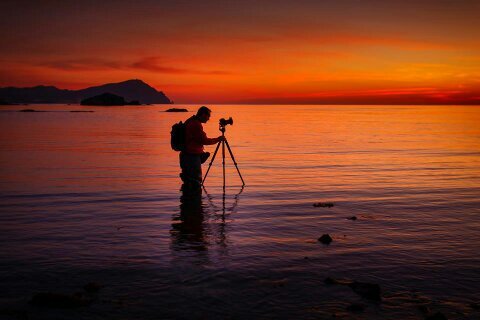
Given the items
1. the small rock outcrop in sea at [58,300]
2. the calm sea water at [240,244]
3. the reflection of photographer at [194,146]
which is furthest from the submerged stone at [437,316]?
the reflection of photographer at [194,146]

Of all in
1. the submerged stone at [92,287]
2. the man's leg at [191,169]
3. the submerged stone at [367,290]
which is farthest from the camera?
the man's leg at [191,169]

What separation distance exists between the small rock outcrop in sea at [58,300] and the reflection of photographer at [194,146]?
886 centimetres

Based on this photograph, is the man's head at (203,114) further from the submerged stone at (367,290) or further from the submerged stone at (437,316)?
the submerged stone at (437,316)

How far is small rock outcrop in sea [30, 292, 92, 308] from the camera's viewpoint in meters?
6.09

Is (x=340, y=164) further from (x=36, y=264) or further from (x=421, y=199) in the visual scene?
(x=36, y=264)

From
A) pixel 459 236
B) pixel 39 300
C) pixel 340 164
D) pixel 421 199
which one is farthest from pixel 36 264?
pixel 340 164

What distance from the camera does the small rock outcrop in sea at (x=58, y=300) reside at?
6.09 metres

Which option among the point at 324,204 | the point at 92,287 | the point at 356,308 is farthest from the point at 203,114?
the point at 356,308

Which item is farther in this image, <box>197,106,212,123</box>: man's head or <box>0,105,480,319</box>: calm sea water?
<box>197,106,212,123</box>: man's head

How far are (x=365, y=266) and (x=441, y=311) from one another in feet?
6.08

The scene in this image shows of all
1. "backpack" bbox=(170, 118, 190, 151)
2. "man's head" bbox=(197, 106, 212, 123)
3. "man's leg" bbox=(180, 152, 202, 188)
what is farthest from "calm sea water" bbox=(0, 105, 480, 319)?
"man's head" bbox=(197, 106, 212, 123)

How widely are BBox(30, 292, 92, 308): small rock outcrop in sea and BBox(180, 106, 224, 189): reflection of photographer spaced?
29.1ft

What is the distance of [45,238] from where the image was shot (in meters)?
9.62

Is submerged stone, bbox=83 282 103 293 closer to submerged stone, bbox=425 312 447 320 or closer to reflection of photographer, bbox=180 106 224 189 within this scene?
submerged stone, bbox=425 312 447 320
